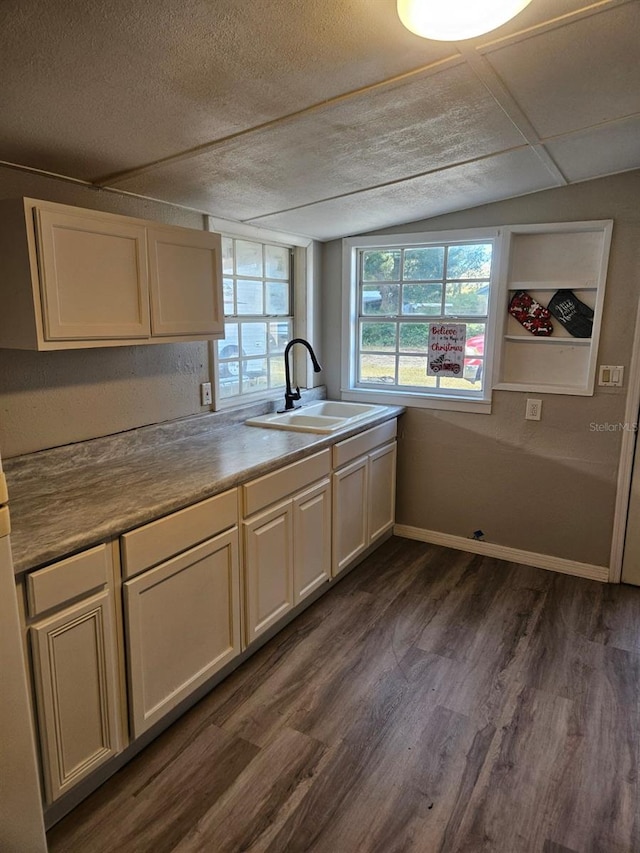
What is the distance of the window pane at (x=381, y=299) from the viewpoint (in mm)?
3535

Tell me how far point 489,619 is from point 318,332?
6.86 ft

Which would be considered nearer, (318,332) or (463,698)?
(463,698)

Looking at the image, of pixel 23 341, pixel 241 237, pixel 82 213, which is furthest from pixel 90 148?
pixel 241 237

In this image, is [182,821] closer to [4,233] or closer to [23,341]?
[23,341]

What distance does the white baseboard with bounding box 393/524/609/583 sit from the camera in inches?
122

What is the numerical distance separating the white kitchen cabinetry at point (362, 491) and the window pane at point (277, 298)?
1.00m

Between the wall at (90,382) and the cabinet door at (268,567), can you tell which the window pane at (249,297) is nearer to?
the wall at (90,382)

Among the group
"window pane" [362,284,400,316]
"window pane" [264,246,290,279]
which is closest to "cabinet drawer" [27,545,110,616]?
"window pane" [264,246,290,279]

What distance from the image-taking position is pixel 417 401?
3.48 metres

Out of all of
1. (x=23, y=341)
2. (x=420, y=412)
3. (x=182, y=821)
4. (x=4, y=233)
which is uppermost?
(x=4, y=233)

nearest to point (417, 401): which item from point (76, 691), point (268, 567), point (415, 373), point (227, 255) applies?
point (415, 373)

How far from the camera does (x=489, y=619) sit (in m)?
Result: 2.68

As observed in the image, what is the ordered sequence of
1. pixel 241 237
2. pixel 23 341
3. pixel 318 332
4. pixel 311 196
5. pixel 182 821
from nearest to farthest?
pixel 182 821 → pixel 23 341 → pixel 311 196 → pixel 241 237 → pixel 318 332

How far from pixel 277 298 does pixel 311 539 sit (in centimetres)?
160
